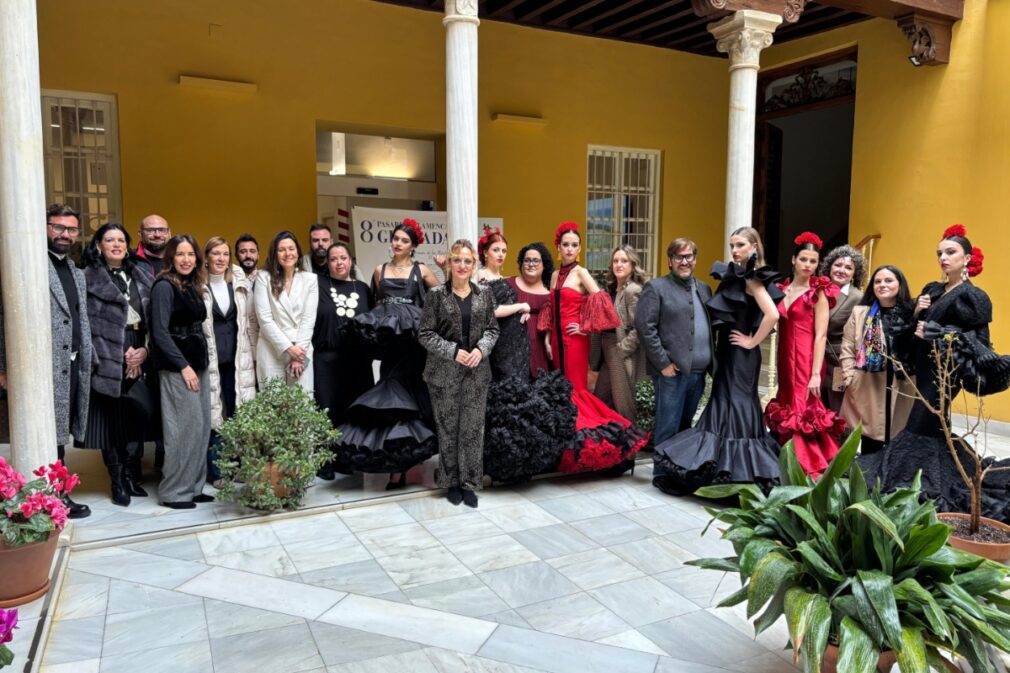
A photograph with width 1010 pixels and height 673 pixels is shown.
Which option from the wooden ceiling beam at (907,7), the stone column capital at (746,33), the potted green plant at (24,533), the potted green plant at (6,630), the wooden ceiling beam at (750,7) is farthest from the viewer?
the wooden ceiling beam at (907,7)

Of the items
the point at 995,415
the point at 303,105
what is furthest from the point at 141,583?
the point at 995,415

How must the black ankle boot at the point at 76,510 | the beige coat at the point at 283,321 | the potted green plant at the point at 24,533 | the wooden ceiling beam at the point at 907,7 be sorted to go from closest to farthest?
the potted green plant at the point at 24,533 < the black ankle boot at the point at 76,510 < the beige coat at the point at 283,321 < the wooden ceiling beam at the point at 907,7

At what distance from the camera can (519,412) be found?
4.88 metres

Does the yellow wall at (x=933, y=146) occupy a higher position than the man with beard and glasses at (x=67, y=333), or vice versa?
the yellow wall at (x=933, y=146)

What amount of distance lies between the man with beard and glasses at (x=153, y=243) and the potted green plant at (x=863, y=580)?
393 cm

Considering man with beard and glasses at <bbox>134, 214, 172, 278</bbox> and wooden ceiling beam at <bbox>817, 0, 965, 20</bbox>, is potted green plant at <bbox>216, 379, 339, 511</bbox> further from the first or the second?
wooden ceiling beam at <bbox>817, 0, 965, 20</bbox>

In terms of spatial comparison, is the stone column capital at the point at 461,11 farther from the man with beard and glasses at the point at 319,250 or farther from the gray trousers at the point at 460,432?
the gray trousers at the point at 460,432

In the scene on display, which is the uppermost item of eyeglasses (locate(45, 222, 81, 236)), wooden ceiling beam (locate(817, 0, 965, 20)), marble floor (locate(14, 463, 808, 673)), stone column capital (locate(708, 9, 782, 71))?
wooden ceiling beam (locate(817, 0, 965, 20))

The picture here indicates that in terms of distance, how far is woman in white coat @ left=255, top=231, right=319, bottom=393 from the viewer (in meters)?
4.96

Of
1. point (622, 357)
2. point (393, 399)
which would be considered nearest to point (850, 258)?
point (622, 357)

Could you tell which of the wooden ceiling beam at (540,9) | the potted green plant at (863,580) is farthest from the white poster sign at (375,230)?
the potted green plant at (863,580)

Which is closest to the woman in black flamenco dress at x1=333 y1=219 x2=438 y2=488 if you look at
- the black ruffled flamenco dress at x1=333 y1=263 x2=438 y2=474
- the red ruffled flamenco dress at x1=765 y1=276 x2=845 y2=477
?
the black ruffled flamenco dress at x1=333 y1=263 x2=438 y2=474

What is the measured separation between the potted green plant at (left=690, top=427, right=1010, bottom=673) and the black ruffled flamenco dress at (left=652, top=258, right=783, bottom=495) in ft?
6.23

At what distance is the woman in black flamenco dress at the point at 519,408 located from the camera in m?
4.88
